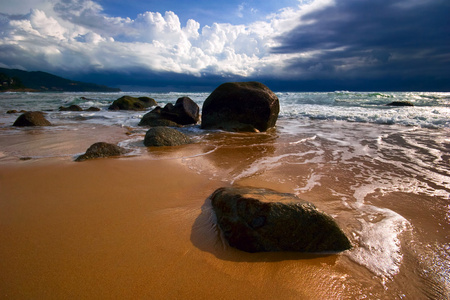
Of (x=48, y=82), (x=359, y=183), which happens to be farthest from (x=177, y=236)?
(x=48, y=82)

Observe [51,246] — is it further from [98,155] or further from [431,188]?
[431,188]

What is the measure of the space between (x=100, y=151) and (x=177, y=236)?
315 centimetres

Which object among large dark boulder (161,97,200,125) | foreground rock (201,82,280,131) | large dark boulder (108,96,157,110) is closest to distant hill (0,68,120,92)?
large dark boulder (108,96,157,110)

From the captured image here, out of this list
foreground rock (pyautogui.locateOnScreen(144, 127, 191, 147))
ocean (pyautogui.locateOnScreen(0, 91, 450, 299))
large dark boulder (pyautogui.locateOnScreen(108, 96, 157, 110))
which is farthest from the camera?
large dark boulder (pyautogui.locateOnScreen(108, 96, 157, 110))

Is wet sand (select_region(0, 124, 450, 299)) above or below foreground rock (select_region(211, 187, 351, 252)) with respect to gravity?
below

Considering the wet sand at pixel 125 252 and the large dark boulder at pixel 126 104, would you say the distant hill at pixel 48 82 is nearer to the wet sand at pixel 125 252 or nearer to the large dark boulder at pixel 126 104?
the large dark boulder at pixel 126 104

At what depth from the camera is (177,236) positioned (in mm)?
2074

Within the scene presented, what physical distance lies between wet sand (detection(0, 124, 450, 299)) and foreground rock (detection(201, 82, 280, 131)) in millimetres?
4476

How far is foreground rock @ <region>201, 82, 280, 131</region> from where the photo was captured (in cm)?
833

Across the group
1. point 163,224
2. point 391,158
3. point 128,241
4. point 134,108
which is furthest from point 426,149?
point 134,108

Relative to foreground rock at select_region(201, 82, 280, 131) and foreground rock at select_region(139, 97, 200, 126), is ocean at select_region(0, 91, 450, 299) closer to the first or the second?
foreground rock at select_region(201, 82, 280, 131)

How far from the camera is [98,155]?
4.37 m

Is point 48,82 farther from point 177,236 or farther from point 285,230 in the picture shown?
point 285,230

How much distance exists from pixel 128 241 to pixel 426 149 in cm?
657
